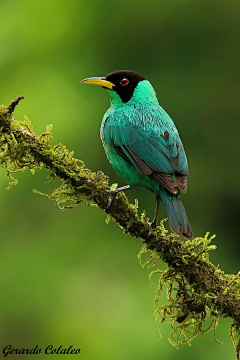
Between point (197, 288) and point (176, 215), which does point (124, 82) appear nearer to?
point (176, 215)

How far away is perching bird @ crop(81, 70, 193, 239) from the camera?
3.71 meters

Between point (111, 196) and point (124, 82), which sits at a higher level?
point (124, 82)

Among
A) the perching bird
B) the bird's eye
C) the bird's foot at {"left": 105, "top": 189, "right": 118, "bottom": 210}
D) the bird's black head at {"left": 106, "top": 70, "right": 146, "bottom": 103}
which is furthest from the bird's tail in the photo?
the bird's eye

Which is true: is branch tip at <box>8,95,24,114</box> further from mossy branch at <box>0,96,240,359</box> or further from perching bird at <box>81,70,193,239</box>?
perching bird at <box>81,70,193,239</box>

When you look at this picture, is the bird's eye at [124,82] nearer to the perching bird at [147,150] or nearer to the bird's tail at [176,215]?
the perching bird at [147,150]

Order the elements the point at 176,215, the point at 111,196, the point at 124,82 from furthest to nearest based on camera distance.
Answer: the point at 124,82, the point at 176,215, the point at 111,196

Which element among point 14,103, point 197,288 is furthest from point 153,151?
point 14,103

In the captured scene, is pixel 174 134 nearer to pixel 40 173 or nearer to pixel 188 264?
pixel 188 264

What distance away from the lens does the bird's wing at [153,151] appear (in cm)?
378

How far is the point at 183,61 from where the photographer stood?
7184mm

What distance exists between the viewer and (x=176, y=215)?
141 inches

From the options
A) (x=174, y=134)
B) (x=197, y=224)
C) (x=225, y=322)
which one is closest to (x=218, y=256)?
(x=197, y=224)

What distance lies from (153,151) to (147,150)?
0.17 ft

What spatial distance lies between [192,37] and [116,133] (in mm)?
3602
